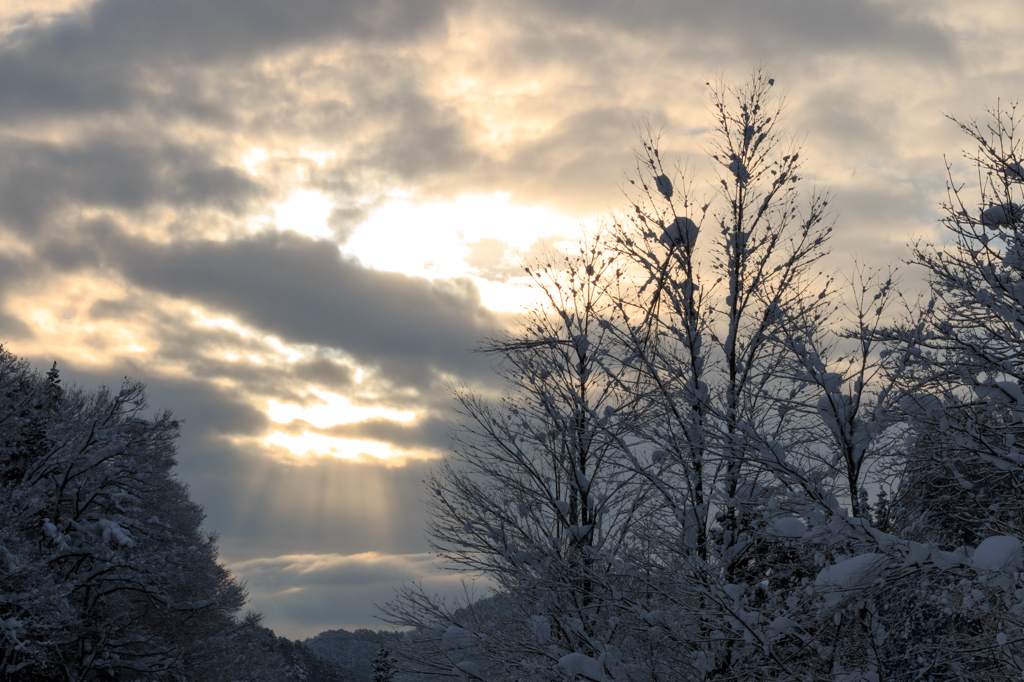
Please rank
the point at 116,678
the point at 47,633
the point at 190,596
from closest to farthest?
the point at 47,633 → the point at 116,678 → the point at 190,596

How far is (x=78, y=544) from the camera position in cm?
1981

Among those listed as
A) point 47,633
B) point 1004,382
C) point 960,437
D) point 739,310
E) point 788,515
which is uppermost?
point 739,310

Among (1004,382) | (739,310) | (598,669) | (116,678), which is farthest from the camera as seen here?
(116,678)

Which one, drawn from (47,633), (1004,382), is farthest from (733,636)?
(47,633)

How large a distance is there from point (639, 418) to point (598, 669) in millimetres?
3688

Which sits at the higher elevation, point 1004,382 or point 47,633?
point 1004,382

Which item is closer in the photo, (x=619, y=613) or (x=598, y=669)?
(x=598, y=669)

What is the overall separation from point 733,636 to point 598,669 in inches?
77.8

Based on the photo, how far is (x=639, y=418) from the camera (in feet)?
36.8

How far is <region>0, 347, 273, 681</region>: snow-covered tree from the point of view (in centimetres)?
1764

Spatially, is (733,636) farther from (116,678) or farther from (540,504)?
(116,678)

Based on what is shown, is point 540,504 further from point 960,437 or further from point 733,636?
point 960,437

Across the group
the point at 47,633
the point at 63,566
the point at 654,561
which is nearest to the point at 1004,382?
the point at 654,561

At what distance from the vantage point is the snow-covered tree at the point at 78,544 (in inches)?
695
